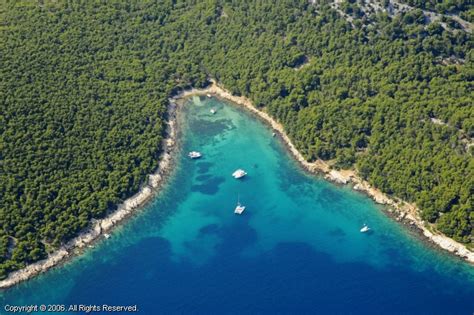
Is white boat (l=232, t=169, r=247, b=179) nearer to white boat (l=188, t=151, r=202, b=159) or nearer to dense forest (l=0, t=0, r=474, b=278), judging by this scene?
white boat (l=188, t=151, r=202, b=159)

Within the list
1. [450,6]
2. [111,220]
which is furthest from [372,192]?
[111,220]

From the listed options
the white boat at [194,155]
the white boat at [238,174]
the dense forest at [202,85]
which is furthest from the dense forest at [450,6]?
the white boat at [194,155]

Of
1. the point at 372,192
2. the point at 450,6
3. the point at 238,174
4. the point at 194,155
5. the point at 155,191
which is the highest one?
the point at 450,6

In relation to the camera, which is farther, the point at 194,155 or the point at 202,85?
the point at 202,85

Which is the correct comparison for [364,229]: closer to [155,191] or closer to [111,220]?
[155,191]

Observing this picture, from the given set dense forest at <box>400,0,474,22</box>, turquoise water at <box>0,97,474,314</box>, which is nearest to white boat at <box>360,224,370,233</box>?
turquoise water at <box>0,97,474,314</box>

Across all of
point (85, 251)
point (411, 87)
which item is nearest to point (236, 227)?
point (85, 251)

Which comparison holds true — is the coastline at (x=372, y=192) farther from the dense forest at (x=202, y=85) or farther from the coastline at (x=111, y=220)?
the coastline at (x=111, y=220)
